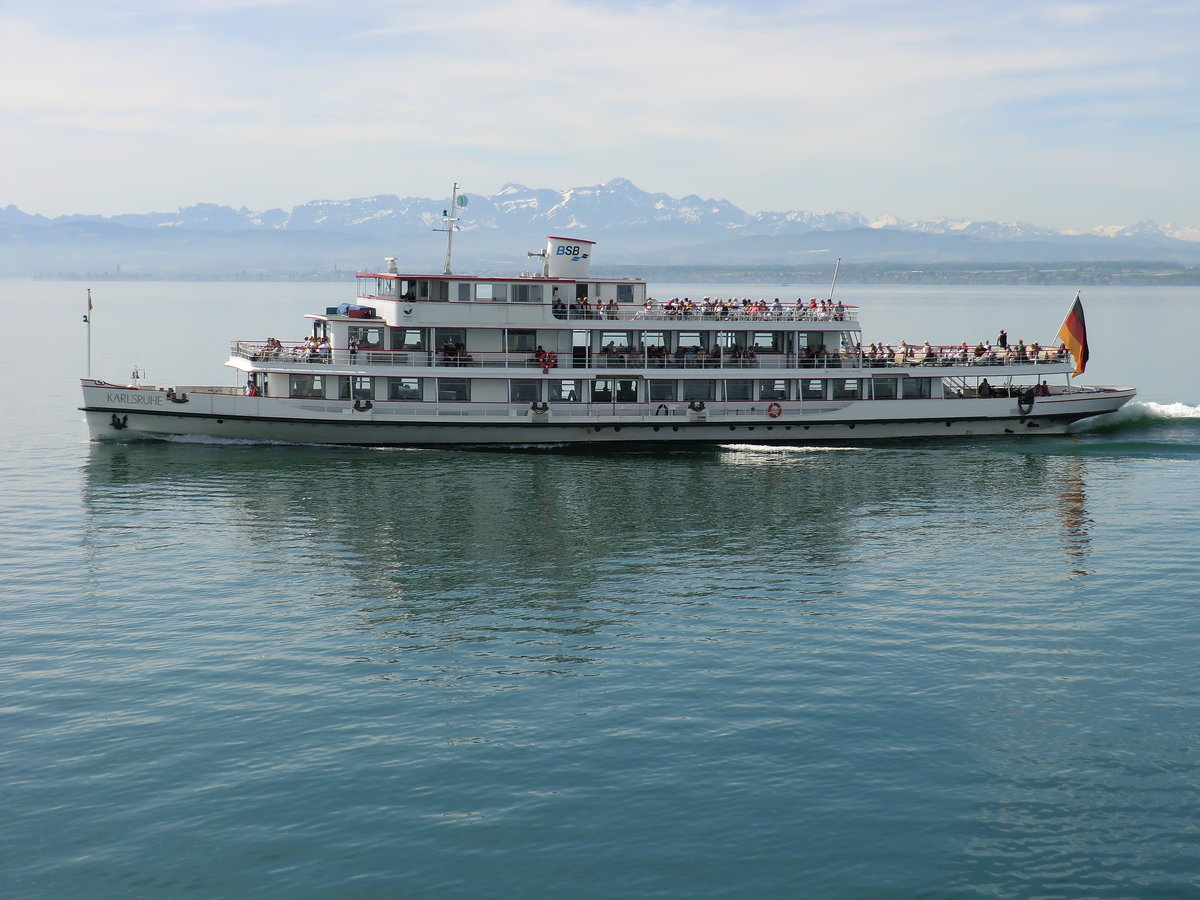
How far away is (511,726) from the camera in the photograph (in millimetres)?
23141

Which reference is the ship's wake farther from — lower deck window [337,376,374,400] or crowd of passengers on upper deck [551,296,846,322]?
lower deck window [337,376,374,400]

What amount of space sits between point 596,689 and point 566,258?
3493 cm

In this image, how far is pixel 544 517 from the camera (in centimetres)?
4162

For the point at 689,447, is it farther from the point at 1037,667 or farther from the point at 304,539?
the point at 1037,667

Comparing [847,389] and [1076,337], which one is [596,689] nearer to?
[847,389]

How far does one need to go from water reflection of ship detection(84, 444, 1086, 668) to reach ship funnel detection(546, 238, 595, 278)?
9573 mm

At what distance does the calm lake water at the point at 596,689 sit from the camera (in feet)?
61.3

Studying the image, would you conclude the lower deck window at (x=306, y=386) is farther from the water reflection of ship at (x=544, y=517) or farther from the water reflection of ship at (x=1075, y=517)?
the water reflection of ship at (x=1075, y=517)

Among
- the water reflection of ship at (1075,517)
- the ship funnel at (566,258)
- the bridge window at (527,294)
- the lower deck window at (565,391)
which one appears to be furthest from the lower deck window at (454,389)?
the water reflection of ship at (1075,517)

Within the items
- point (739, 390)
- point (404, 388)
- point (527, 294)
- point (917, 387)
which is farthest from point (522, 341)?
point (917, 387)

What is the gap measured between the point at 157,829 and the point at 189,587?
1362 cm

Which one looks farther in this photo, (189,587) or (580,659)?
(189,587)

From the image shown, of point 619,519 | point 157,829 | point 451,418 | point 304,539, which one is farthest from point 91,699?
point 451,418

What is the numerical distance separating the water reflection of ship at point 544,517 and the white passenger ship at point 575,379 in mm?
1659
